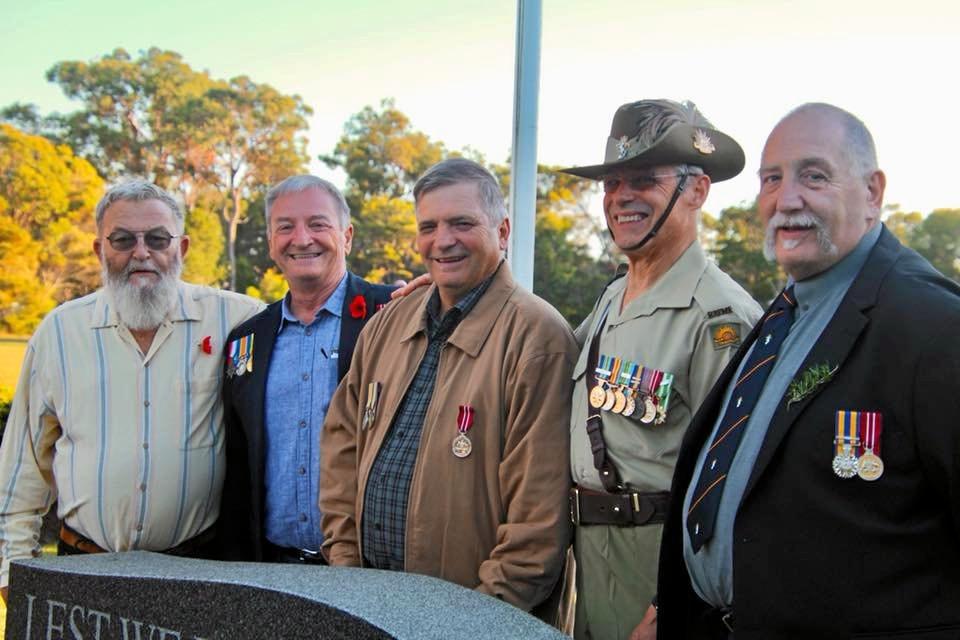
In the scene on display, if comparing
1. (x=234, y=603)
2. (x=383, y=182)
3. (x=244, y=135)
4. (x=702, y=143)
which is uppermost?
(x=244, y=135)

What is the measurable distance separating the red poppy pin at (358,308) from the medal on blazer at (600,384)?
1.12m

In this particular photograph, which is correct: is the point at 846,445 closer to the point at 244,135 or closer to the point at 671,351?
the point at 671,351

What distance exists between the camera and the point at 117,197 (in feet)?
10.2

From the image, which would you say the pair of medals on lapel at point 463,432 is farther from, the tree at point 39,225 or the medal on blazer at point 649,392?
the tree at point 39,225

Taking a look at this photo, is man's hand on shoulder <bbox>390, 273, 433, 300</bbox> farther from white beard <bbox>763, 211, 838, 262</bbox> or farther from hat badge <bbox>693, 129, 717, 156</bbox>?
white beard <bbox>763, 211, 838, 262</bbox>

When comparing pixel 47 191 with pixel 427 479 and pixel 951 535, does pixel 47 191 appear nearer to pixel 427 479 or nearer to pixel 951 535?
pixel 427 479

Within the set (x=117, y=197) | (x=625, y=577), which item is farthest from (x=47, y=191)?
(x=625, y=577)

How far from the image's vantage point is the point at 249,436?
9.95 feet

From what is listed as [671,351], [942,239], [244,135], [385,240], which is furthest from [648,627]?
[244,135]

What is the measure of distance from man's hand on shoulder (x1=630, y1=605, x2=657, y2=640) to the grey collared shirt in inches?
10.0

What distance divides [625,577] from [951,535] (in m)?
0.88

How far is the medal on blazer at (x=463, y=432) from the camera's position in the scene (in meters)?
2.40

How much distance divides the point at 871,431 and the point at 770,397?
0.25 metres

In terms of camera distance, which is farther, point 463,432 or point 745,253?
point 745,253
